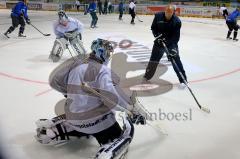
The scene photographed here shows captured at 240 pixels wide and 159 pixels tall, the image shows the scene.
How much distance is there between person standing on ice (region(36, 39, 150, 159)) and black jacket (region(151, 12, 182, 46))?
2.57 meters

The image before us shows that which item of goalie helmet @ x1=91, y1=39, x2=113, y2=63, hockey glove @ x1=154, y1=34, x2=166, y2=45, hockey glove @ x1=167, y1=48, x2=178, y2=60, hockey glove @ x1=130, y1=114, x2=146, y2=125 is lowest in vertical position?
hockey glove @ x1=130, y1=114, x2=146, y2=125

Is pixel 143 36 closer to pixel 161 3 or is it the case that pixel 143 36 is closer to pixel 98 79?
pixel 98 79

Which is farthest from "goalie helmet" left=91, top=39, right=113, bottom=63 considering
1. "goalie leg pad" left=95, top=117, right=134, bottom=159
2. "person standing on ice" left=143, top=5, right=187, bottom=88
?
"person standing on ice" left=143, top=5, right=187, bottom=88

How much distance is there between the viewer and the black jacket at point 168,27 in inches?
211

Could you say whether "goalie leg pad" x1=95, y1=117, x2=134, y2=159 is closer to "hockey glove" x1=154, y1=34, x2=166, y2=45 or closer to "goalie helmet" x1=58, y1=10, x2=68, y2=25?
"hockey glove" x1=154, y1=34, x2=166, y2=45

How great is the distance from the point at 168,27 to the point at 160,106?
54.3 inches

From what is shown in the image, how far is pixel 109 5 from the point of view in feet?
73.7

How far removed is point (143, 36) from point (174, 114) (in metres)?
7.21

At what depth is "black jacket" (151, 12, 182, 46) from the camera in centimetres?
537

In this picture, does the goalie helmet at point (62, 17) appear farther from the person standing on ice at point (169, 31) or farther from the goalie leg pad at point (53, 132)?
the goalie leg pad at point (53, 132)

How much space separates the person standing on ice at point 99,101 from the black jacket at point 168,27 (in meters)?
2.57

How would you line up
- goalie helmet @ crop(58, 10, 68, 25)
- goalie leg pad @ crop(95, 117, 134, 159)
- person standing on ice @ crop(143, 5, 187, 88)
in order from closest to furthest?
1. goalie leg pad @ crop(95, 117, 134, 159)
2. person standing on ice @ crop(143, 5, 187, 88)
3. goalie helmet @ crop(58, 10, 68, 25)

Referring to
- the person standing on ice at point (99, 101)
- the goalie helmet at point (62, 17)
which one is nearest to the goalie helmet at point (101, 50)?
the person standing on ice at point (99, 101)

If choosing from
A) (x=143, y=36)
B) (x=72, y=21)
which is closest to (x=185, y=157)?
(x=72, y=21)
